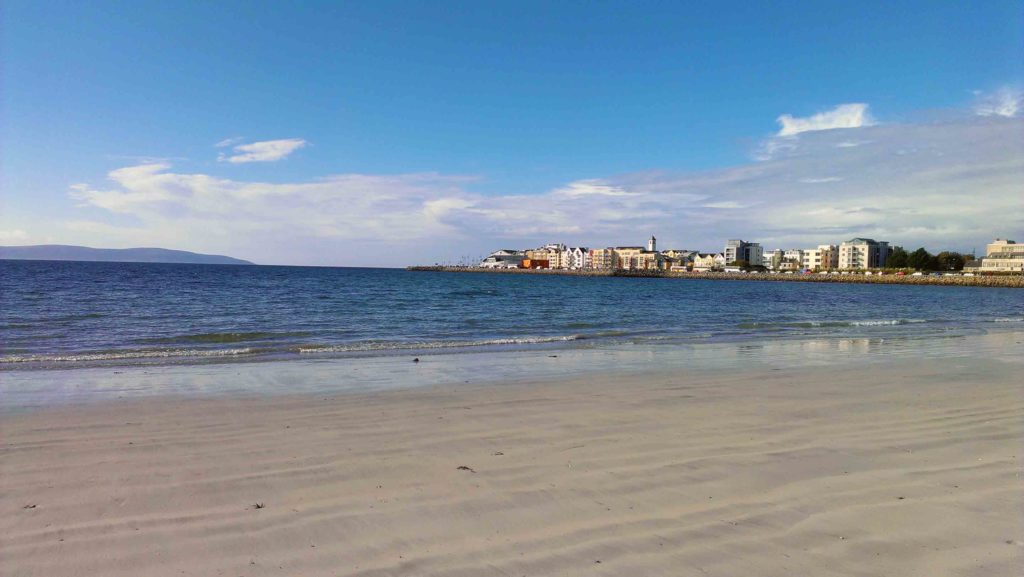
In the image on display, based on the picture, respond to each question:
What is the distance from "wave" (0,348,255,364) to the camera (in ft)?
40.1

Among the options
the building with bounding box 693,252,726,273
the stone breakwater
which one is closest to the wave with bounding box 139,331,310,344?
the stone breakwater

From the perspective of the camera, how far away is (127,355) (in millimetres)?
12938

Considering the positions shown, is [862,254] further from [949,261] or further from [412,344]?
[412,344]

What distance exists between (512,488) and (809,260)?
192m

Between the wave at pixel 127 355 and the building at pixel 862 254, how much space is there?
176 m

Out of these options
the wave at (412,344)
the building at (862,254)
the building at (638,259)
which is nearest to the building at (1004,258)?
the building at (862,254)

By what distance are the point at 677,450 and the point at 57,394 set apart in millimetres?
8522

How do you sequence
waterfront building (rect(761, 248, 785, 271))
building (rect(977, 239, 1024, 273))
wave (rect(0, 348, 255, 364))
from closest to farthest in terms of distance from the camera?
wave (rect(0, 348, 255, 364))
building (rect(977, 239, 1024, 273))
waterfront building (rect(761, 248, 785, 271))

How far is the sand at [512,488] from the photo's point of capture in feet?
11.4

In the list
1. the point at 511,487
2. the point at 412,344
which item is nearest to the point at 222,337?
the point at 412,344

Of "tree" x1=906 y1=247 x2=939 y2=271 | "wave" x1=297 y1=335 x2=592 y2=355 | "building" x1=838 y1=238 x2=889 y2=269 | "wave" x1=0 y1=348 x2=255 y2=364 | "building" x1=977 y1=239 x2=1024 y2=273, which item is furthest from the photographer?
"building" x1=838 y1=238 x2=889 y2=269

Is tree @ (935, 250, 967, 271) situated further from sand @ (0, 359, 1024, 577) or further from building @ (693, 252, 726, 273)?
sand @ (0, 359, 1024, 577)

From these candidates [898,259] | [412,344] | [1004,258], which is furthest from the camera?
[898,259]

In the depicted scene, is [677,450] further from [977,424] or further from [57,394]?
[57,394]
